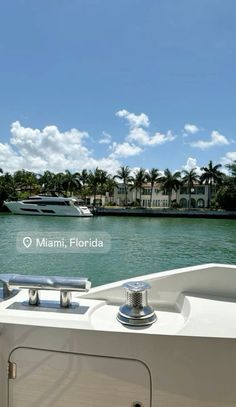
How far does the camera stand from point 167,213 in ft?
130

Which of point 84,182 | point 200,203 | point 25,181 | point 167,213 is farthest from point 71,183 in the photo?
point 200,203

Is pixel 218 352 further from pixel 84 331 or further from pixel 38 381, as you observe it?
pixel 38 381

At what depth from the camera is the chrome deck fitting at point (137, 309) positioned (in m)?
1.02

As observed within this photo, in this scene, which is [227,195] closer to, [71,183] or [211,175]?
[211,175]

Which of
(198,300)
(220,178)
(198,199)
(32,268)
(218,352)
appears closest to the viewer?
(218,352)

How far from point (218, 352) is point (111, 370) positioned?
1.06 feet

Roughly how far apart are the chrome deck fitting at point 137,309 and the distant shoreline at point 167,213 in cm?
3803

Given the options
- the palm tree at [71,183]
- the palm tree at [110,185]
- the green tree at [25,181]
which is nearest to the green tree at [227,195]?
the palm tree at [110,185]

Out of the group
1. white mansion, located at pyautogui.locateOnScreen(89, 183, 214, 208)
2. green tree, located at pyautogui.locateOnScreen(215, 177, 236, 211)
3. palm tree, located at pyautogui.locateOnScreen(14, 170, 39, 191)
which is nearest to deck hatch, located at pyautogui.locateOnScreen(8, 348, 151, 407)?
green tree, located at pyautogui.locateOnScreen(215, 177, 236, 211)

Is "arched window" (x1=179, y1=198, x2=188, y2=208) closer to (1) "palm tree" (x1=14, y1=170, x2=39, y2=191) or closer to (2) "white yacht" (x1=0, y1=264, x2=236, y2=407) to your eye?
(1) "palm tree" (x1=14, y1=170, x2=39, y2=191)

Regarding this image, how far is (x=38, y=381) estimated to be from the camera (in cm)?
94

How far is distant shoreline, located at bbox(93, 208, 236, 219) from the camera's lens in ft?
123

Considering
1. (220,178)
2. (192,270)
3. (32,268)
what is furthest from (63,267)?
(220,178)

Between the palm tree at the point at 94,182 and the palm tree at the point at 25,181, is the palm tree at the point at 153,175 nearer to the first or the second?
the palm tree at the point at 94,182
